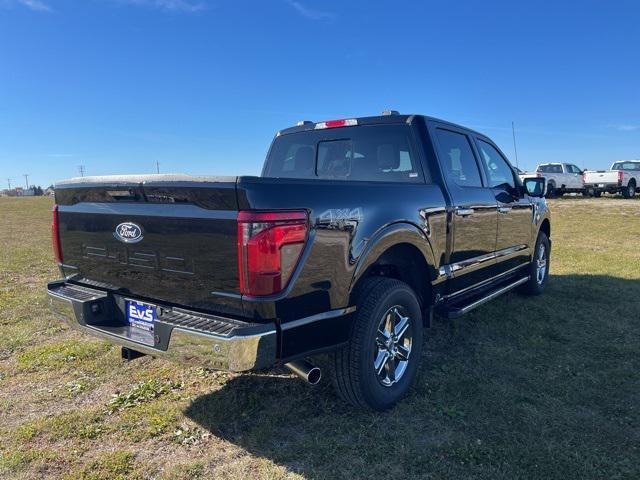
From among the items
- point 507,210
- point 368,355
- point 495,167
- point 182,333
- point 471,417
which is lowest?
point 471,417

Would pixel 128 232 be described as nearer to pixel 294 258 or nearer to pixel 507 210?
pixel 294 258

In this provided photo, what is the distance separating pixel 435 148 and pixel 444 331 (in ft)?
6.07

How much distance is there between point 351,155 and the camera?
3.97 metres

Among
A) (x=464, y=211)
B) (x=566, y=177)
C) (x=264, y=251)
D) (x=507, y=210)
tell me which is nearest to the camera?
(x=264, y=251)

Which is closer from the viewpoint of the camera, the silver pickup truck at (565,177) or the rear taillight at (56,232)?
the rear taillight at (56,232)

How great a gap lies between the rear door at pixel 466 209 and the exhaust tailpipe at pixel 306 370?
5.50 feet

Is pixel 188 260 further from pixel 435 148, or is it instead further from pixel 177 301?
pixel 435 148

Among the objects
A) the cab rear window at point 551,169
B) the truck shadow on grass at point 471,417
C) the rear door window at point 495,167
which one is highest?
the cab rear window at point 551,169

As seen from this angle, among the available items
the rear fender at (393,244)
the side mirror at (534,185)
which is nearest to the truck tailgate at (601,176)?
the side mirror at (534,185)

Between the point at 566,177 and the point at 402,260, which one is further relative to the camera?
the point at 566,177

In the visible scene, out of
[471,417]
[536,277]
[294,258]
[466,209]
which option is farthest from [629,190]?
[294,258]

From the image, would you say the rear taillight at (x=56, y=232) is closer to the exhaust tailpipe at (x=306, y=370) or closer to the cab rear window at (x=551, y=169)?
the exhaust tailpipe at (x=306, y=370)

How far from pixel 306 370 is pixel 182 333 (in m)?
0.68

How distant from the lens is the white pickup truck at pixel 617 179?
2378cm
